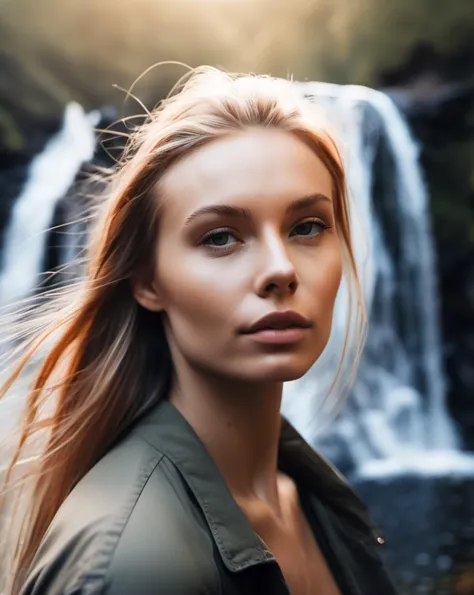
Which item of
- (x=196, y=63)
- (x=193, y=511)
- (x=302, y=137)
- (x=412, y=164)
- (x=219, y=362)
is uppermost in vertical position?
(x=196, y=63)

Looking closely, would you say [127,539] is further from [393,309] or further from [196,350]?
[393,309]

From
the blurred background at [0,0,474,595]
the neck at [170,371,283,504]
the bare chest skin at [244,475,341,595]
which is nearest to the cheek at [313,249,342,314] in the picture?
the neck at [170,371,283,504]

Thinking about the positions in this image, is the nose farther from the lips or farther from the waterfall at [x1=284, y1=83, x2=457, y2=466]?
the waterfall at [x1=284, y1=83, x2=457, y2=466]

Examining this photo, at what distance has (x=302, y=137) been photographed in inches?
26.6

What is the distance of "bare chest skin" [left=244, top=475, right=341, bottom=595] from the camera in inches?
27.1

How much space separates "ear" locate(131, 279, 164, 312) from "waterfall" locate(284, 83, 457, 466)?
100cm

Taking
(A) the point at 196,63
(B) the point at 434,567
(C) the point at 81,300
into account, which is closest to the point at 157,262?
(C) the point at 81,300

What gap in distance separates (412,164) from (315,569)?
1241 mm

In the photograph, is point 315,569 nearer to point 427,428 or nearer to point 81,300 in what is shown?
point 81,300

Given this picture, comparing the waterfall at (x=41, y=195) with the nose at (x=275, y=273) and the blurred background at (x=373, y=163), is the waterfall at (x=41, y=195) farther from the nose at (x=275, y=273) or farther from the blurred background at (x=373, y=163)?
the nose at (x=275, y=273)

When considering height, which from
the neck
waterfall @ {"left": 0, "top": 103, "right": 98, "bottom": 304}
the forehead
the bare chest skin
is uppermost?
waterfall @ {"left": 0, "top": 103, "right": 98, "bottom": 304}

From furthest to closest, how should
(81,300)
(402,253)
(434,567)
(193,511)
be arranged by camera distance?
(402,253), (434,567), (81,300), (193,511)

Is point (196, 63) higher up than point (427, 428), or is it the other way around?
point (196, 63)

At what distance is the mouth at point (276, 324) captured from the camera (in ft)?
1.98
